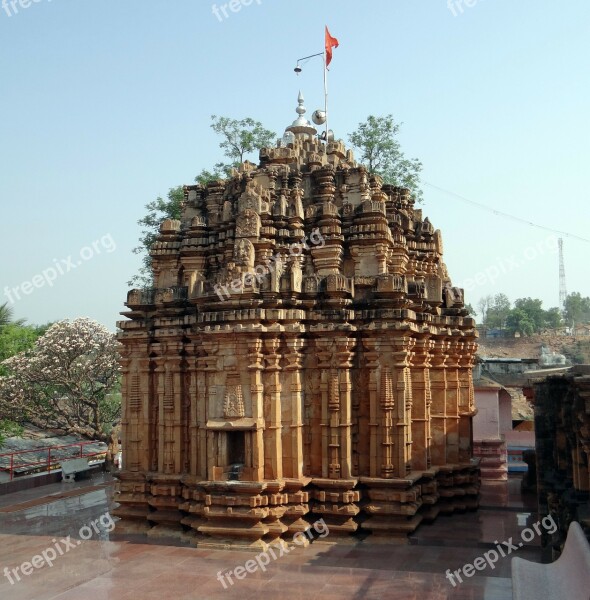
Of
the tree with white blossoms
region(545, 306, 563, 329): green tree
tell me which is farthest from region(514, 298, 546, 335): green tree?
the tree with white blossoms

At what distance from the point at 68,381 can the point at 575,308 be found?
93823 millimetres

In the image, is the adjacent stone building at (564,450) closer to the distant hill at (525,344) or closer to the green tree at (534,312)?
the distant hill at (525,344)

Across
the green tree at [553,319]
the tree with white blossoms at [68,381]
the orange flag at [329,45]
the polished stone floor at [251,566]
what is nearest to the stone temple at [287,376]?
the polished stone floor at [251,566]

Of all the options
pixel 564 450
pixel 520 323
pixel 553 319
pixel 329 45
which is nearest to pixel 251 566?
pixel 564 450

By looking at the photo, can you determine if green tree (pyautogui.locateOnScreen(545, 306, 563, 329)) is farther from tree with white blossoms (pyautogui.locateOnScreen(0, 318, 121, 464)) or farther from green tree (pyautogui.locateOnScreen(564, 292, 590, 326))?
tree with white blossoms (pyautogui.locateOnScreen(0, 318, 121, 464))

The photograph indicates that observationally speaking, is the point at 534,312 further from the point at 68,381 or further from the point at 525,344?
the point at 68,381

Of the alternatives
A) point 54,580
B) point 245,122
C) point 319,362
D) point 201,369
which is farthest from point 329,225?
point 245,122

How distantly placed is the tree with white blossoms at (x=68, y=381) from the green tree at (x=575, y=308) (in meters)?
84.5

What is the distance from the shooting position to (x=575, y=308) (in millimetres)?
100125

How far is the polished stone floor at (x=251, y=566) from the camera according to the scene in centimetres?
862

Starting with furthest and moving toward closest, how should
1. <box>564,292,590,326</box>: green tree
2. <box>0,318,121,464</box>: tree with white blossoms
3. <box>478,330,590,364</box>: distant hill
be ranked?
<box>564,292,590,326</box>: green tree
<box>478,330,590,364</box>: distant hill
<box>0,318,121,464</box>: tree with white blossoms

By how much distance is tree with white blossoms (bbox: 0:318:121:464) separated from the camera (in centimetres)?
2205

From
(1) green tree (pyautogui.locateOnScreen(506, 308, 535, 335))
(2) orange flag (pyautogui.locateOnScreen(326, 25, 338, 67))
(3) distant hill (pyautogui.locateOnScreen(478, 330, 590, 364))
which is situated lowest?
(3) distant hill (pyautogui.locateOnScreen(478, 330, 590, 364))

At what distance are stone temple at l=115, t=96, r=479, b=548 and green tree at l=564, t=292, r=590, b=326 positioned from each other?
88831mm
